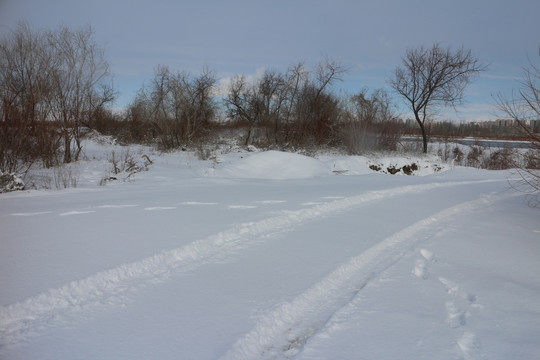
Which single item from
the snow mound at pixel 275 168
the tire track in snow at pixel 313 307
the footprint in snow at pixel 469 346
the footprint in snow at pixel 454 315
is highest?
the snow mound at pixel 275 168

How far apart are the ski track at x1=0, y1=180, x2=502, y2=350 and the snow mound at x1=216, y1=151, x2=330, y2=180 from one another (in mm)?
7318

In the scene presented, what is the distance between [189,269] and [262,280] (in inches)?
35.0

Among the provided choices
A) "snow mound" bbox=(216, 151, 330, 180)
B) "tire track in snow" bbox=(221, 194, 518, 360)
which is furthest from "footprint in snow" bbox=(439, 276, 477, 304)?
"snow mound" bbox=(216, 151, 330, 180)

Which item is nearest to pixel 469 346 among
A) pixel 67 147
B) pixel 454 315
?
pixel 454 315

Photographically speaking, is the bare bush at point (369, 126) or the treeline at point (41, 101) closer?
the treeline at point (41, 101)

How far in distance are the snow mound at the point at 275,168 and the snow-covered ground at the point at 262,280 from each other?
537 centimetres

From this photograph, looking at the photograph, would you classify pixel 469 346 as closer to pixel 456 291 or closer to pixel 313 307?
pixel 456 291

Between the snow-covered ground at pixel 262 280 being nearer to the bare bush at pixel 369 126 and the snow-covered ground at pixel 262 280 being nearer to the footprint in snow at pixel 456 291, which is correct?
the footprint in snow at pixel 456 291

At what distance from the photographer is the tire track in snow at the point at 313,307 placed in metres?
2.58

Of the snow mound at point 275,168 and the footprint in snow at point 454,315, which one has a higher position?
the snow mound at point 275,168

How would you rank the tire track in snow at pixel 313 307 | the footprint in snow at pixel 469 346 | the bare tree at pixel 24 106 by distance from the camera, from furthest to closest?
the bare tree at pixel 24 106, the tire track in snow at pixel 313 307, the footprint in snow at pixel 469 346

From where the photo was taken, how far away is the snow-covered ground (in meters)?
2.59

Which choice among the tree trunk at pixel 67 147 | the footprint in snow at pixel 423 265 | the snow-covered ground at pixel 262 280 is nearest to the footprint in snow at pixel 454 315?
the snow-covered ground at pixel 262 280

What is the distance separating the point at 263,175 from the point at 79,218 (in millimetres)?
7858
